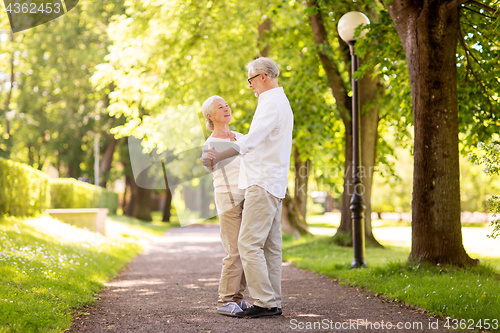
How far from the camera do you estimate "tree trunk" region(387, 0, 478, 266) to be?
601 cm

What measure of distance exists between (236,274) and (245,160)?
119 cm

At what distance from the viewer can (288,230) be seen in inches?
634

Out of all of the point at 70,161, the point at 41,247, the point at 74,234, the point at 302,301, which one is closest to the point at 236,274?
the point at 302,301

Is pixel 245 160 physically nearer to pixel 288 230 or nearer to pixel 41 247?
pixel 41 247

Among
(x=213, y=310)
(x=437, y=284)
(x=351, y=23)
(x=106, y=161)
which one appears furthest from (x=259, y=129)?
(x=106, y=161)

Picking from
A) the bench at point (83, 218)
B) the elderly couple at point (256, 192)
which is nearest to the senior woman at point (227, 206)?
the elderly couple at point (256, 192)

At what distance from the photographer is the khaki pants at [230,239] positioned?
4.64 m

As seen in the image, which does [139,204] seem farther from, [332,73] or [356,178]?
[356,178]

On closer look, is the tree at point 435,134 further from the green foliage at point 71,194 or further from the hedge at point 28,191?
the green foliage at point 71,194

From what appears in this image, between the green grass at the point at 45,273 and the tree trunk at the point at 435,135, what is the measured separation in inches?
171

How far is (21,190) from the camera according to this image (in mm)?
10680

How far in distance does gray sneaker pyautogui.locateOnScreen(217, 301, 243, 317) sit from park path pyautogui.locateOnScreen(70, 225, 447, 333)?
2.2 inches

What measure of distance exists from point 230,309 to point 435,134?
3.56m

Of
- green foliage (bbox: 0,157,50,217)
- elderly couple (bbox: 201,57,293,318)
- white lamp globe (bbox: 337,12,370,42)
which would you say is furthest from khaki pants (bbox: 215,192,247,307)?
green foliage (bbox: 0,157,50,217)
